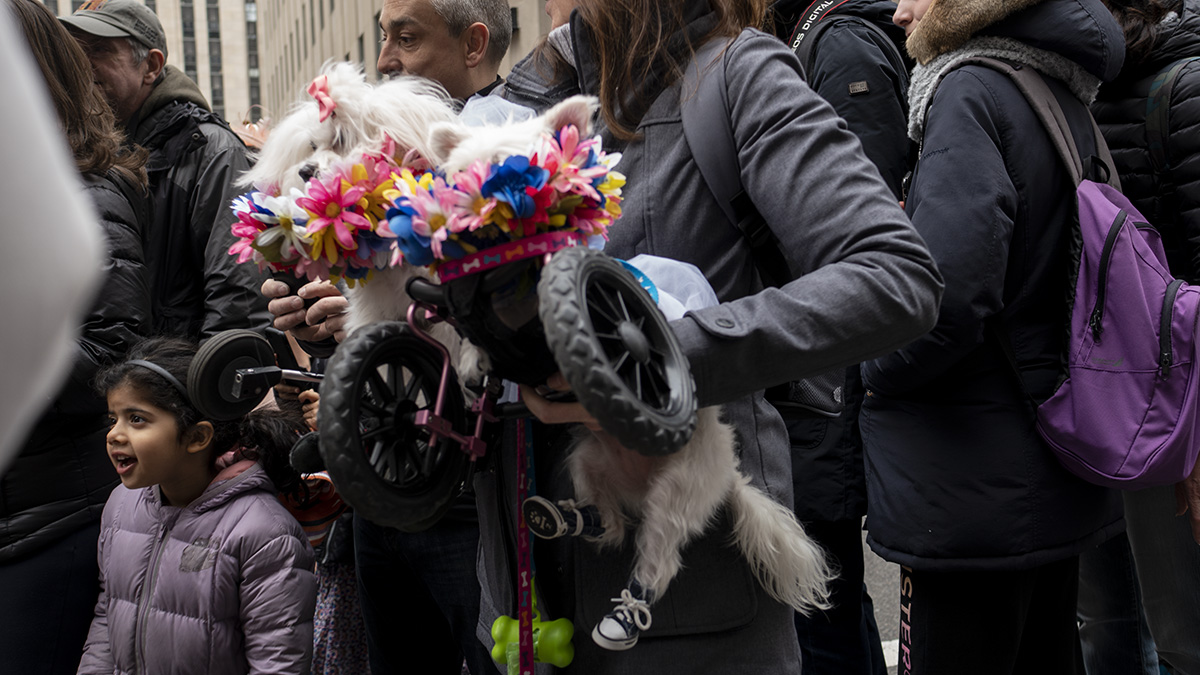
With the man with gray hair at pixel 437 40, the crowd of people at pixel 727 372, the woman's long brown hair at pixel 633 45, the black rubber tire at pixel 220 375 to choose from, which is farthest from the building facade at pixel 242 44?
the woman's long brown hair at pixel 633 45

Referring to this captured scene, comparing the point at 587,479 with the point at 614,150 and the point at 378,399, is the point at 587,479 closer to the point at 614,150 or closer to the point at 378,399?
the point at 378,399

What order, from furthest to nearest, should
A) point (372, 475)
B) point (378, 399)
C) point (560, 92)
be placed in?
point (560, 92), point (378, 399), point (372, 475)

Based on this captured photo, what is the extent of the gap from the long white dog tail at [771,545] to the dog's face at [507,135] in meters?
0.64

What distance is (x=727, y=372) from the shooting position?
1.31 meters

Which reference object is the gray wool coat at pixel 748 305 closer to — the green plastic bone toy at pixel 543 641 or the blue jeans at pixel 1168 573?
the green plastic bone toy at pixel 543 641

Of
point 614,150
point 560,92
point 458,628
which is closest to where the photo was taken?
point 614,150

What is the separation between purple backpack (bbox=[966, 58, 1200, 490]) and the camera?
221cm

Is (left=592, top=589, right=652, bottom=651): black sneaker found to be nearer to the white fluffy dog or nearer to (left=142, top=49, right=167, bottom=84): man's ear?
the white fluffy dog

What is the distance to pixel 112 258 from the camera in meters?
2.82

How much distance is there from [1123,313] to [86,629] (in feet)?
10.3

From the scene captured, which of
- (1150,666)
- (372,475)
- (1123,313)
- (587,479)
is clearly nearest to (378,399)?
(372,475)

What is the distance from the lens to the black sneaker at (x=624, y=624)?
145cm

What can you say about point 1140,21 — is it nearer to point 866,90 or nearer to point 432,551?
point 866,90

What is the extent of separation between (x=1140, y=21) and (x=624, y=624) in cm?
275
